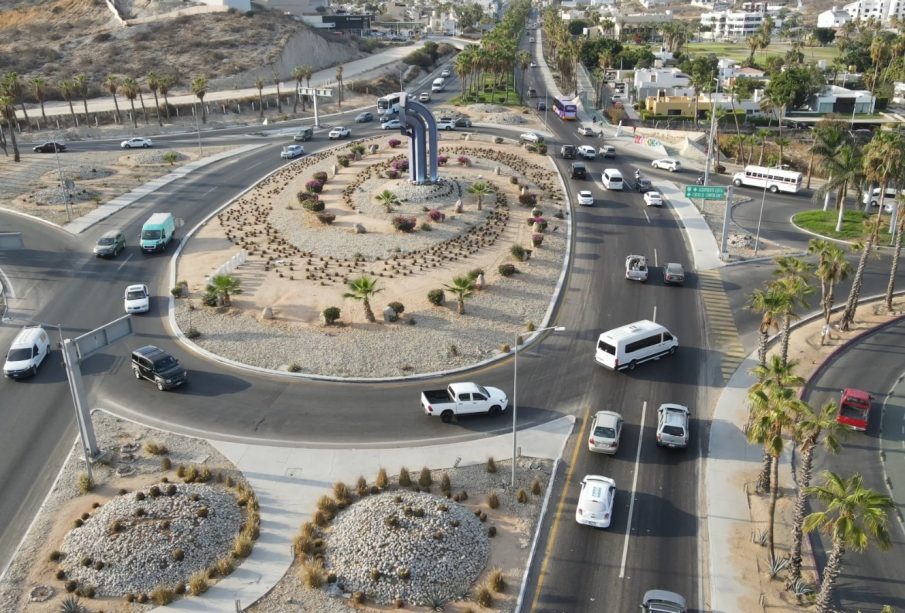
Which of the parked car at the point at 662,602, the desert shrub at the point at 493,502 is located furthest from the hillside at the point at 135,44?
the parked car at the point at 662,602

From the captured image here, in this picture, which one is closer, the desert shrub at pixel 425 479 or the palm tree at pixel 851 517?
the palm tree at pixel 851 517

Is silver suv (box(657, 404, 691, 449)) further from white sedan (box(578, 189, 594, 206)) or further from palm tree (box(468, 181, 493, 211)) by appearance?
white sedan (box(578, 189, 594, 206))

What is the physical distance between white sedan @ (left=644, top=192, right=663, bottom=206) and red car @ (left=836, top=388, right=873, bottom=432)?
1514 inches

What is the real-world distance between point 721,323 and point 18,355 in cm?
4391

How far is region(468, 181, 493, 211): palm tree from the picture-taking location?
6950cm

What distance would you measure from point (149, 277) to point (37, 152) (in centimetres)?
5266

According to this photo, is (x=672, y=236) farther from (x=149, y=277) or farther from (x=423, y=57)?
(x=423, y=57)

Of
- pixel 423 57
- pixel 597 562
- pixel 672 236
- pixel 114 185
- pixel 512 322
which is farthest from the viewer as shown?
pixel 423 57

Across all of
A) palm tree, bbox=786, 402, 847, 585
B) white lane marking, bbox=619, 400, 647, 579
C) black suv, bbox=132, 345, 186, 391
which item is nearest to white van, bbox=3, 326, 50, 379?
black suv, bbox=132, 345, 186, 391

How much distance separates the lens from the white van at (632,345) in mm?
41438

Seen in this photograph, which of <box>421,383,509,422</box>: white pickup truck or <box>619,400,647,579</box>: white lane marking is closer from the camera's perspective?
<box>619,400,647,579</box>: white lane marking

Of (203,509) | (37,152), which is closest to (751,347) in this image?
(203,509)

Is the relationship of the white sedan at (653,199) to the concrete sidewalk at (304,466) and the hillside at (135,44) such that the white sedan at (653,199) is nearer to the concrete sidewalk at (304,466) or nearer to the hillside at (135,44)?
the concrete sidewalk at (304,466)

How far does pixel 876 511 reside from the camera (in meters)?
21.4
